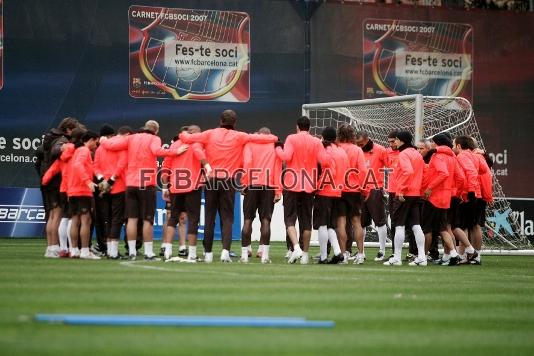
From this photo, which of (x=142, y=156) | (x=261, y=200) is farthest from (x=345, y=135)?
(x=142, y=156)

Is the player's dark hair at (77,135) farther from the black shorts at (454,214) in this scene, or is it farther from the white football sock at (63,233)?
the black shorts at (454,214)

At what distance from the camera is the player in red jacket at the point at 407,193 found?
18.2 metres

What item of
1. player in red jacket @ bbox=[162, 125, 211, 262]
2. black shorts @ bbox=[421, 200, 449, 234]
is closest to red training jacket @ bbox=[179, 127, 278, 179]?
player in red jacket @ bbox=[162, 125, 211, 262]

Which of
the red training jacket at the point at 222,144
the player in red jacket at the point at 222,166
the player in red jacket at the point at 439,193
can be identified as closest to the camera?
the player in red jacket at the point at 222,166

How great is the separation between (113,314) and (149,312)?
39 cm

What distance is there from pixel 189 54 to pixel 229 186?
12.2 meters

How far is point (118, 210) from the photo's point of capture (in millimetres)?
17703

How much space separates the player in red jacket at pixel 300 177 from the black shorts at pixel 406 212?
1.63 metres

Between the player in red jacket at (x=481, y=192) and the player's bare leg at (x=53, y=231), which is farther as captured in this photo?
the player in red jacket at (x=481, y=192)

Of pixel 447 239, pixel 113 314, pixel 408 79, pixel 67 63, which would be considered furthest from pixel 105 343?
pixel 408 79

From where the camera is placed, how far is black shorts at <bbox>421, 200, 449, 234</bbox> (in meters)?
18.9

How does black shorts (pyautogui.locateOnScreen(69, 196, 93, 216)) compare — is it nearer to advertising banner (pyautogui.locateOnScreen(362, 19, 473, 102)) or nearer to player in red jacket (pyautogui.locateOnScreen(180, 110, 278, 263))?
player in red jacket (pyautogui.locateOnScreen(180, 110, 278, 263))

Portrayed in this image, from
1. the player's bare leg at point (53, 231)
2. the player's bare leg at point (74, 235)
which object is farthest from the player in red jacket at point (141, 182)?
the player's bare leg at point (53, 231)

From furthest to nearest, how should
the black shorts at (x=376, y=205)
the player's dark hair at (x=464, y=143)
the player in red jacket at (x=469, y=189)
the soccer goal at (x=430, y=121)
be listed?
the soccer goal at (x=430, y=121) → the black shorts at (x=376, y=205) → the player's dark hair at (x=464, y=143) → the player in red jacket at (x=469, y=189)
